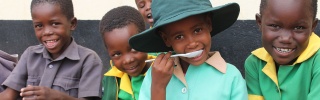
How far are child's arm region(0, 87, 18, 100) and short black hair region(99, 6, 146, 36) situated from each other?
0.71 metres

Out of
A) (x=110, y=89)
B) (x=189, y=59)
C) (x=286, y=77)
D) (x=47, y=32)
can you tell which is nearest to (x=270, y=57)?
(x=286, y=77)

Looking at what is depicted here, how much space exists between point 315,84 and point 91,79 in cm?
123

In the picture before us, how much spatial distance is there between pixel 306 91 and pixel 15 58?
198cm

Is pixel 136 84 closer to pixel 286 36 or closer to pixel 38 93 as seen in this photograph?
pixel 38 93

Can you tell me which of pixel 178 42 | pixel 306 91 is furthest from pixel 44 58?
pixel 306 91

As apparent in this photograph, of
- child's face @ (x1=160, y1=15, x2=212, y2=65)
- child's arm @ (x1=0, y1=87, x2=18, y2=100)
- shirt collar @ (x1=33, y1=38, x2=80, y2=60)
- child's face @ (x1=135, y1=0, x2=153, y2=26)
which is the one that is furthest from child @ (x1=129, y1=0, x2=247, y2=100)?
child's arm @ (x1=0, y1=87, x2=18, y2=100)

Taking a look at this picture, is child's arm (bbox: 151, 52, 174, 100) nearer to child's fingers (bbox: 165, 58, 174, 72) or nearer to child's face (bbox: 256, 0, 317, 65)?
child's fingers (bbox: 165, 58, 174, 72)

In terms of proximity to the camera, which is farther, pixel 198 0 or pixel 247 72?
pixel 247 72

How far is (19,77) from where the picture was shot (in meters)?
3.22

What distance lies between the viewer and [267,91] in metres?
2.77

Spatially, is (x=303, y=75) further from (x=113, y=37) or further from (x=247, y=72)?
(x=113, y=37)

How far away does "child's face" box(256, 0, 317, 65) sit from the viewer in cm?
252

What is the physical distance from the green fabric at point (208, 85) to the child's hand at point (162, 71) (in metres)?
0.11

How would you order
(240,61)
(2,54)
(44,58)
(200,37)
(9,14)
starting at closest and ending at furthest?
1. (200,37)
2. (44,58)
3. (2,54)
4. (240,61)
5. (9,14)
